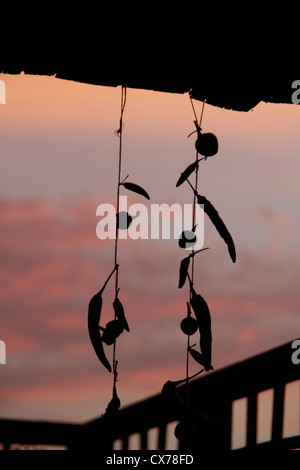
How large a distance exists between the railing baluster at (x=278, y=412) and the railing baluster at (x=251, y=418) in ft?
0.29

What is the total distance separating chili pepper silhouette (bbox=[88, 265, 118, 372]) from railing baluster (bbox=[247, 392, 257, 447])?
1594mm

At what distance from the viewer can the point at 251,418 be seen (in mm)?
2639

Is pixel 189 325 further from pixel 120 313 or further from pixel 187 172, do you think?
pixel 187 172

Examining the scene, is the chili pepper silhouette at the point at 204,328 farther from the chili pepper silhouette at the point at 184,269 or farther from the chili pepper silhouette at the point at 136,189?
the chili pepper silhouette at the point at 136,189

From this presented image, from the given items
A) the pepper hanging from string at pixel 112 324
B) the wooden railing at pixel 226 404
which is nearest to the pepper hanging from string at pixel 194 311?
the pepper hanging from string at pixel 112 324

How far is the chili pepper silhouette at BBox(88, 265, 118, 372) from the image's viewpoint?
1.10m

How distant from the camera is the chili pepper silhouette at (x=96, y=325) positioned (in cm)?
110

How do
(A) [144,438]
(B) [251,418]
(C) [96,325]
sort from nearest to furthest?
(C) [96,325]
(B) [251,418]
(A) [144,438]

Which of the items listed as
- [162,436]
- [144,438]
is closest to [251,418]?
[162,436]

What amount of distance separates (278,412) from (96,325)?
5.32ft

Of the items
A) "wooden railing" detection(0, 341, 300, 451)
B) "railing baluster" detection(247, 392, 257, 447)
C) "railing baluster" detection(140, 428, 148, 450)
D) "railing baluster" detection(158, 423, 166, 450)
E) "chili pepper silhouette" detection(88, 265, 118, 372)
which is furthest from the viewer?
"railing baluster" detection(140, 428, 148, 450)

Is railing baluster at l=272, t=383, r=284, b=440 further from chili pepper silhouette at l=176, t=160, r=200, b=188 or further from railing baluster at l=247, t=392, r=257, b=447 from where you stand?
chili pepper silhouette at l=176, t=160, r=200, b=188

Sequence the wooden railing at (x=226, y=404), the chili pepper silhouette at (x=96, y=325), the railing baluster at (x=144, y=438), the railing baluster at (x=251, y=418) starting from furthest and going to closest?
the railing baluster at (x=144, y=438)
the railing baluster at (x=251, y=418)
the wooden railing at (x=226, y=404)
the chili pepper silhouette at (x=96, y=325)

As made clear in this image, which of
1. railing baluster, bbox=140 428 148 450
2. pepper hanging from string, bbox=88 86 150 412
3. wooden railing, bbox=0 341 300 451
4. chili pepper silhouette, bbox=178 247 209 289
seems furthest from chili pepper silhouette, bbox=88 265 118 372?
railing baluster, bbox=140 428 148 450
